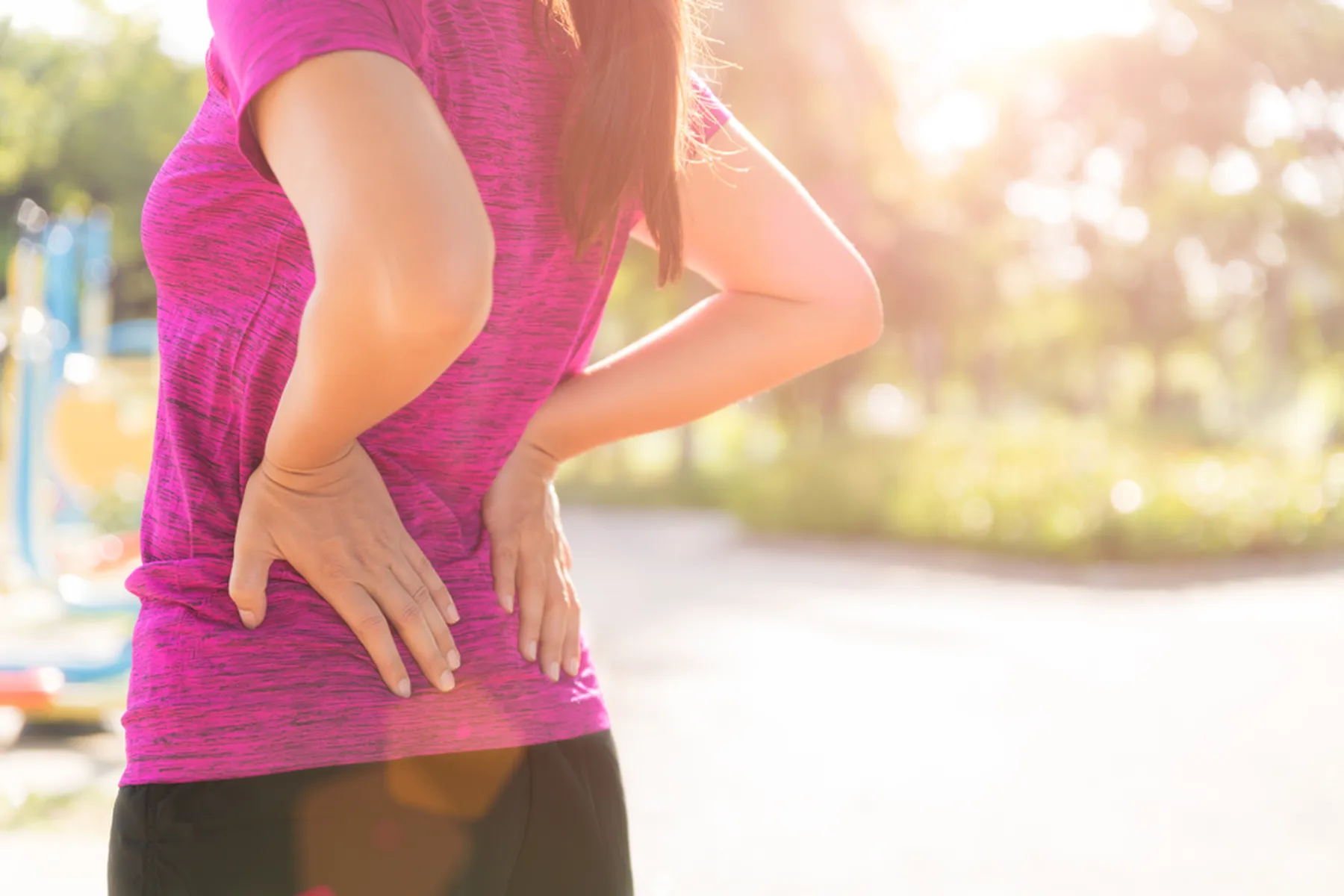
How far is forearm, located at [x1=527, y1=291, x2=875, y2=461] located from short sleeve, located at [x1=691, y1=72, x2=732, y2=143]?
0.62 feet

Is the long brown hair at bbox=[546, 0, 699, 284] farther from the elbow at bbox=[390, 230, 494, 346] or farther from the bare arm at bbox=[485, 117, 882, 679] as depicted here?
the elbow at bbox=[390, 230, 494, 346]

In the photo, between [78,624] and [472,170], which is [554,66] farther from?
[78,624]

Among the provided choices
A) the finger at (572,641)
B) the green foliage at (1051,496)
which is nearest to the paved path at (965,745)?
the green foliage at (1051,496)

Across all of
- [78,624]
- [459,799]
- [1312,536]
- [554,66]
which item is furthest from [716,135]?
[1312,536]

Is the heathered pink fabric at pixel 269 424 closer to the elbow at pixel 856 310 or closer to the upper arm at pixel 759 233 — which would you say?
the upper arm at pixel 759 233

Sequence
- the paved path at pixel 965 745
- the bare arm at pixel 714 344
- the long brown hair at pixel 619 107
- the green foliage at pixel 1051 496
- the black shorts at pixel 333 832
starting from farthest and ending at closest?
the green foliage at pixel 1051 496 < the paved path at pixel 965 745 < the bare arm at pixel 714 344 < the long brown hair at pixel 619 107 < the black shorts at pixel 333 832

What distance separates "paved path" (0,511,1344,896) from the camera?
4.23m

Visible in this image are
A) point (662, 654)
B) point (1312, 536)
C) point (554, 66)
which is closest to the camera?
point (554, 66)

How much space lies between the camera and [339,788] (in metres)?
1.00

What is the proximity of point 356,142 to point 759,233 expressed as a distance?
0.54m

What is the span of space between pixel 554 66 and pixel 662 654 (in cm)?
702

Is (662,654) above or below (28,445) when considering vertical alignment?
below

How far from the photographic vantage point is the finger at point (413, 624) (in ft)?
3.37

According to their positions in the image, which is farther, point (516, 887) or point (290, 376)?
point (516, 887)
